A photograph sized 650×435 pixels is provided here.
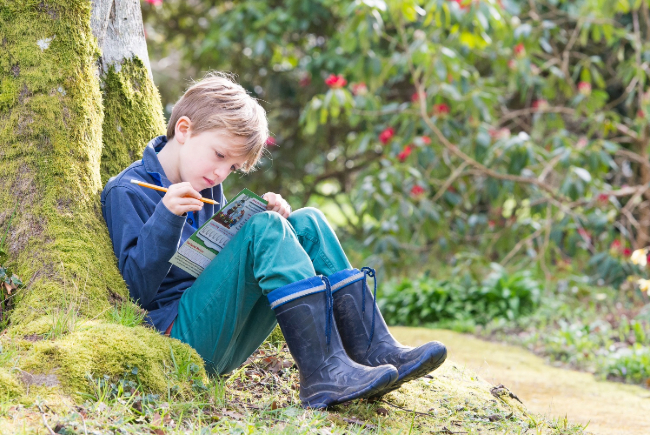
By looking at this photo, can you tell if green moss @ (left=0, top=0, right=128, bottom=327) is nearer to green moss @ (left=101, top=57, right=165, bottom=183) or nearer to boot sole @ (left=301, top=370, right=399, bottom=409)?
green moss @ (left=101, top=57, right=165, bottom=183)

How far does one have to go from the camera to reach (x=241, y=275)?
84.4 inches

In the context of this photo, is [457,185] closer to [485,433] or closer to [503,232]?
[503,232]

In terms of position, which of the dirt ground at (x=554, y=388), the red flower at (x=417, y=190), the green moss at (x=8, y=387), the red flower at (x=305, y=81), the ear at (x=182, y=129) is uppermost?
the ear at (x=182, y=129)

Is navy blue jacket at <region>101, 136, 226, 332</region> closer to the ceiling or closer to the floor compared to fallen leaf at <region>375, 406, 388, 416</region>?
closer to the ceiling

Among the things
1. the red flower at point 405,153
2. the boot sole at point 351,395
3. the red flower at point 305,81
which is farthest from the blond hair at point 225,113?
the red flower at point 305,81

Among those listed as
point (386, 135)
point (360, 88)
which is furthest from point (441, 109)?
point (360, 88)

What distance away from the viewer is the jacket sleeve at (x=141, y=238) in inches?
83.2

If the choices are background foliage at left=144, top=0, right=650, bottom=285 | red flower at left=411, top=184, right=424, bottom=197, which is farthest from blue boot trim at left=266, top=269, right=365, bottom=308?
red flower at left=411, top=184, right=424, bottom=197

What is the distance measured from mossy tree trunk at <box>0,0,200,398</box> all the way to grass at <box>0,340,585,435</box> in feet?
0.59

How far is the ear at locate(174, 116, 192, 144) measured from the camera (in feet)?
8.04

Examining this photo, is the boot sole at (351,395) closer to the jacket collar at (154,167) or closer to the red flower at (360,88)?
the jacket collar at (154,167)

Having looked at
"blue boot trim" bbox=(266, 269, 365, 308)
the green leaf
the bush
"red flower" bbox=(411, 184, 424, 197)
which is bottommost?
the bush

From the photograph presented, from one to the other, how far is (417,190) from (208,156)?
10.2 ft

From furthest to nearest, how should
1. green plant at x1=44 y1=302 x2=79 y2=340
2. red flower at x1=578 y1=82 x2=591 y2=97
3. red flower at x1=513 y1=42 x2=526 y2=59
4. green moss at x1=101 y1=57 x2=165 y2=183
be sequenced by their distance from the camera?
red flower at x1=578 y1=82 x2=591 y2=97 → red flower at x1=513 y1=42 x2=526 y2=59 → green moss at x1=101 y1=57 x2=165 y2=183 → green plant at x1=44 y1=302 x2=79 y2=340
